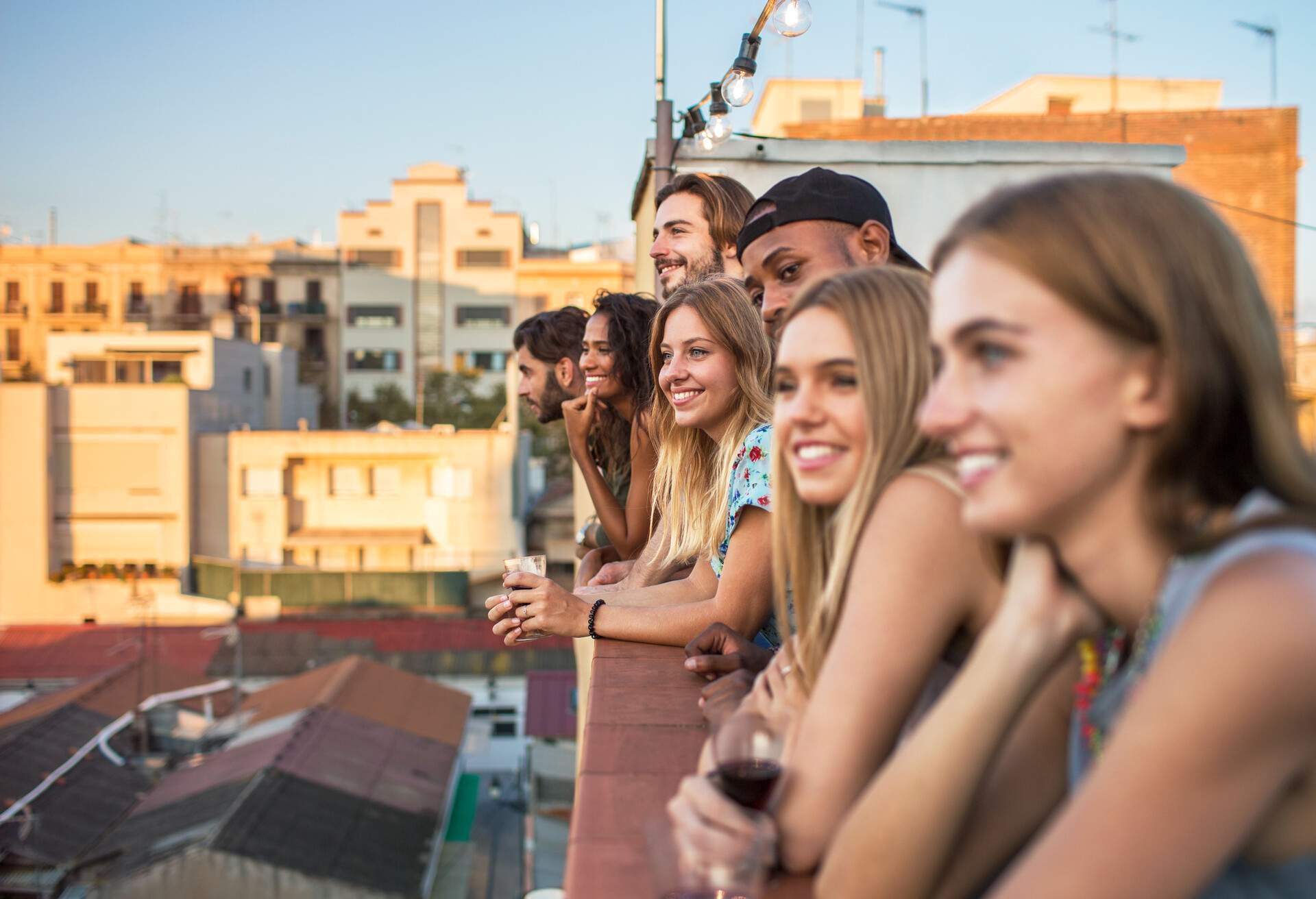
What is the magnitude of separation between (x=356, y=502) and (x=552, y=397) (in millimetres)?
31520

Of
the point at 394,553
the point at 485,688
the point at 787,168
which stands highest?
the point at 787,168

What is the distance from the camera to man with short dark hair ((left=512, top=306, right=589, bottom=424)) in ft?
18.4

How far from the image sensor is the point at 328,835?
1675 cm

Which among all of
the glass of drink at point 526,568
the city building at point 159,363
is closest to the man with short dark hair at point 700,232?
the glass of drink at point 526,568

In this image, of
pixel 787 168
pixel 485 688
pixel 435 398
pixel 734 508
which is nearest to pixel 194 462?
pixel 485 688

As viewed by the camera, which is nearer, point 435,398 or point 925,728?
point 925,728

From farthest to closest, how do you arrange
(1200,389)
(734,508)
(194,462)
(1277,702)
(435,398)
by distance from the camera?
(435,398)
(194,462)
(734,508)
(1200,389)
(1277,702)

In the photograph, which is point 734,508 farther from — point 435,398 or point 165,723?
point 435,398

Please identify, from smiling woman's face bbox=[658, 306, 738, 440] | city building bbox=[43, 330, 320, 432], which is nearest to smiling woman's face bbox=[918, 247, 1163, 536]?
smiling woman's face bbox=[658, 306, 738, 440]

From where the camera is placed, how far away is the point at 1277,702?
3.28ft

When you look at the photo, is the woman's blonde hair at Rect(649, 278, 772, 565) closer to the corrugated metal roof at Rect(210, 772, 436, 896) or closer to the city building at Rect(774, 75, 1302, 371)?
the corrugated metal roof at Rect(210, 772, 436, 896)

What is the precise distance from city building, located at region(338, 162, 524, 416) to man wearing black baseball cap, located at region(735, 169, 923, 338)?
52429mm

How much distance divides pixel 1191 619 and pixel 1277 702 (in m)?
0.10

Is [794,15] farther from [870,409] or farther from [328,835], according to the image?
[328,835]
